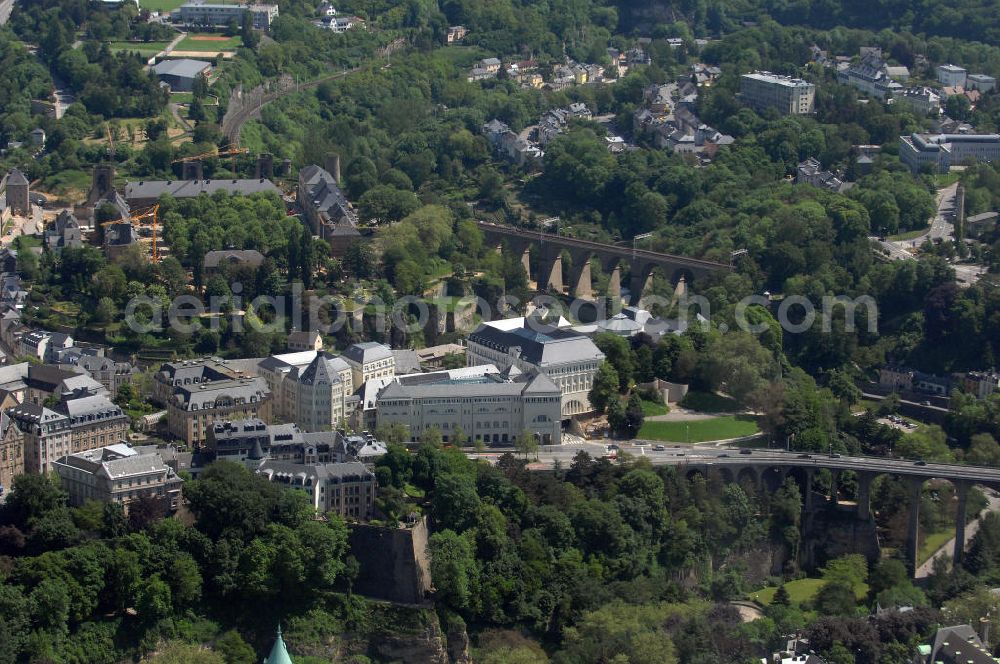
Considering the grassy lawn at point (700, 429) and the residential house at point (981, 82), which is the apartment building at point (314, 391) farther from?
the residential house at point (981, 82)

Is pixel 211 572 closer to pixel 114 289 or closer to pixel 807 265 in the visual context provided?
pixel 114 289

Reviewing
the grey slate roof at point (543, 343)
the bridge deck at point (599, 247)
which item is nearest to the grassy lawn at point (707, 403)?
the grey slate roof at point (543, 343)

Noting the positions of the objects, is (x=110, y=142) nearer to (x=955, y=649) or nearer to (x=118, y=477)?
(x=118, y=477)

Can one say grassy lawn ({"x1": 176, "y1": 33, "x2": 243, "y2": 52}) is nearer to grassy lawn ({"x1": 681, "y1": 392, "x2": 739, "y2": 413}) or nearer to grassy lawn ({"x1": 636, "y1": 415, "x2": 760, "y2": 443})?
grassy lawn ({"x1": 681, "y1": 392, "x2": 739, "y2": 413})

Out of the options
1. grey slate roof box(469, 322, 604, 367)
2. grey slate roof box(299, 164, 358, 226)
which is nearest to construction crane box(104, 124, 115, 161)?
grey slate roof box(299, 164, 358, 226)

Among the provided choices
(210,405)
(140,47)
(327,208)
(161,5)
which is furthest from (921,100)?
(210,405)

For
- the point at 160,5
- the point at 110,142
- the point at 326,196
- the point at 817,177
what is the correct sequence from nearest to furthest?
the point at 326,196
the point at 110,142
the point at 817,177
the point at 160,5
